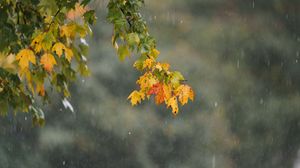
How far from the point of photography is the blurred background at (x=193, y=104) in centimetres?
1240

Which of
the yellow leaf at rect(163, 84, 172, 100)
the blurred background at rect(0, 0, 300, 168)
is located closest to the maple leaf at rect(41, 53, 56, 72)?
the yellow leaf at rect(163, 84, 172, 100)

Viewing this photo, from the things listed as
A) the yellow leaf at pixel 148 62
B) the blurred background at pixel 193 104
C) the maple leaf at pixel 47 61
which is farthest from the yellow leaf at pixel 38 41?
the blurred background at pixel 193 104

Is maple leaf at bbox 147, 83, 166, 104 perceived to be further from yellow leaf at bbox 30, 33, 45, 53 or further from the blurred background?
the blurred background

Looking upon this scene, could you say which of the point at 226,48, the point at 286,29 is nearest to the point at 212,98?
the point at 226,48

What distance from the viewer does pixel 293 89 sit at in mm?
12922

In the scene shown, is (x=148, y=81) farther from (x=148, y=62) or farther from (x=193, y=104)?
(x=193, y=104)

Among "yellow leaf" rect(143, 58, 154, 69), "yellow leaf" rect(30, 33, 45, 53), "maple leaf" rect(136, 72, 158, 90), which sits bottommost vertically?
"maple leaf" rect(136, 72, 158, 90)

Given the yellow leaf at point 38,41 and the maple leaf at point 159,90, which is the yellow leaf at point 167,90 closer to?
the maple leaf at point 159,90

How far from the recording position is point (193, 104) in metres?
12.5

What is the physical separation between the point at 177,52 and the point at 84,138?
2.19 m

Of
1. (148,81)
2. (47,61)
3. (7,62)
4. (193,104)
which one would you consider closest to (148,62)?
(148,81)

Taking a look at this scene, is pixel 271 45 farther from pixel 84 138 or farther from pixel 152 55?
pixel 152 55

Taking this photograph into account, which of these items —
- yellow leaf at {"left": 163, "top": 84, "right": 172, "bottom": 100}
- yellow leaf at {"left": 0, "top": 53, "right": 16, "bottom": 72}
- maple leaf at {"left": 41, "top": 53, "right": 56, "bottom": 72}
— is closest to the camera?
yellow leaf at {"left": 163, "top": 84, "right": 172, "bottom": 100}

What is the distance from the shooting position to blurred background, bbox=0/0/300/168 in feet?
40.7
